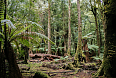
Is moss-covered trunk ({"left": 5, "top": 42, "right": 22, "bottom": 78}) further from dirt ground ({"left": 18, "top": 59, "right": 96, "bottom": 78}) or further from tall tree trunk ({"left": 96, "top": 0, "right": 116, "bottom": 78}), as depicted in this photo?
tall tree trunk ({"left": 96, "top": 0, "right": 116, "bottom": 78})

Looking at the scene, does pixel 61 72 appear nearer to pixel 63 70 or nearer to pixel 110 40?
pixel 63 70

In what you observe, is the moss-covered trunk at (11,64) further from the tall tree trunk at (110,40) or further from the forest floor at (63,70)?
the tall tree trunk at (110,40)

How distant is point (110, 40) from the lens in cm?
357

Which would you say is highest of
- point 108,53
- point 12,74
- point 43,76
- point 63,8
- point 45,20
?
point 63,8

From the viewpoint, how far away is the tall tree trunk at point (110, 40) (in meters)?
3.46

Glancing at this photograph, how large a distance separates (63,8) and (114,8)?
14560 mm

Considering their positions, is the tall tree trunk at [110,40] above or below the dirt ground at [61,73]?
above

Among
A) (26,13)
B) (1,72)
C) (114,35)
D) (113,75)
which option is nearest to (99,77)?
(113,75)

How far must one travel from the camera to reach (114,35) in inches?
Answer: 137

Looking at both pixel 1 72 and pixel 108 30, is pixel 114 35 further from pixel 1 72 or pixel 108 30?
pixel 1 72

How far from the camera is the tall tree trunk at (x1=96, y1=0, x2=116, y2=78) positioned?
136 inches

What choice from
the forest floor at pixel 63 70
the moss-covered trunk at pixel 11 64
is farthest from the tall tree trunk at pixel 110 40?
the moss-covered trunk at pixel 11 64

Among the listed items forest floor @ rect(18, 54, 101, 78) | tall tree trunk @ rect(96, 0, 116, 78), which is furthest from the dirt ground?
tall tree trunk @ rect(96, 0, 116, 78)

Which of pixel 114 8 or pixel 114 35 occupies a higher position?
pixel 114 8
